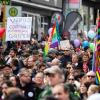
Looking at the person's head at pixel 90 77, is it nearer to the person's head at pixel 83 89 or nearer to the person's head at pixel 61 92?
the person's head at pixel 83 89

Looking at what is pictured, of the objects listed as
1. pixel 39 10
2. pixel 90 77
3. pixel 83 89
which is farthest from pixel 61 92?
pixel 39 10

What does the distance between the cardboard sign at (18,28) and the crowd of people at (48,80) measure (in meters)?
0.44

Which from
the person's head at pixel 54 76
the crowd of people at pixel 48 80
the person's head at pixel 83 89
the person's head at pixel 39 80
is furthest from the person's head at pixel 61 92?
the person's head at pixel 39 80

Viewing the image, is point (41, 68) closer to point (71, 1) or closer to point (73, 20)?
point (73, 20)

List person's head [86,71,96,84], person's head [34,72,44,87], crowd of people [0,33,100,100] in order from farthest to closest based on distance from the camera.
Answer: person's head [86,71,96,84] < person's head [34,72,44,87] < crowd of people [0,33,100,100]

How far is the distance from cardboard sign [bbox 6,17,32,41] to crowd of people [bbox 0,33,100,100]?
44 centimetres

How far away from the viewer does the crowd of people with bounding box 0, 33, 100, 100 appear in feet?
22.5

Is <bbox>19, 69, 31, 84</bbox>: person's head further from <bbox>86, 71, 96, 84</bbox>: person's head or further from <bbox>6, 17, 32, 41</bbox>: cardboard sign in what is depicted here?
<bbox>6, 17, 32, 41</bbox>: cardboard sign

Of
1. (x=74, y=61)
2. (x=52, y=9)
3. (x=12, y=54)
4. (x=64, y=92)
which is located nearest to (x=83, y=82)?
Answer: (x=64, y=92)

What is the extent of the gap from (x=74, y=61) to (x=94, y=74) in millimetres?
4110

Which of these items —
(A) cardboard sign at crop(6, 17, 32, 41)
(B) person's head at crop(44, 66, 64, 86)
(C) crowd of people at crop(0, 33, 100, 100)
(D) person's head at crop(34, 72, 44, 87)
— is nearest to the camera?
(C) crowd of people at crop(0, 33, 100, 100)

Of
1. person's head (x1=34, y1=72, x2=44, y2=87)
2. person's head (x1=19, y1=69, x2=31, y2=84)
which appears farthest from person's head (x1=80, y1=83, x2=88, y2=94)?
person's head (x1=19, y1=69, x2=31, y2=84)

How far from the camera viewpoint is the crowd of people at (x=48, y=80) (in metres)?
6.84

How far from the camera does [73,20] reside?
66.9ft
